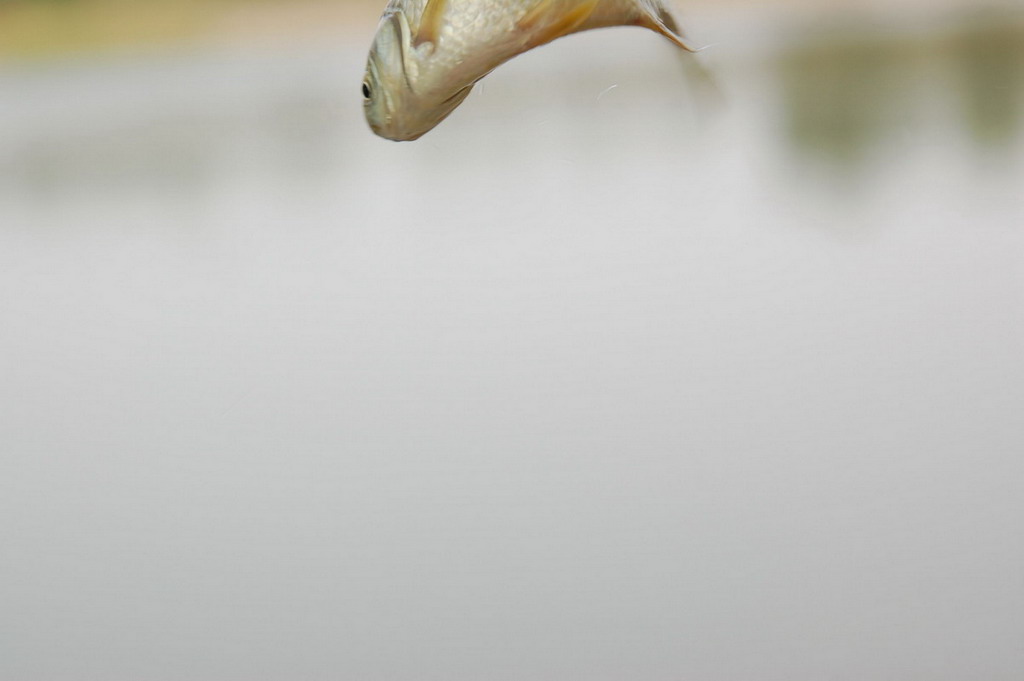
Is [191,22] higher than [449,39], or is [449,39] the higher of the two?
[191,22]

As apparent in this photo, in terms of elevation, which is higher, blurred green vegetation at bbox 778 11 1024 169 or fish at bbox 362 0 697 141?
blurred green vegetation at bbox 778 11 1024 169

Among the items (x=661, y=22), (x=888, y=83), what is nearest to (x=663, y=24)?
(x=661, y=22)

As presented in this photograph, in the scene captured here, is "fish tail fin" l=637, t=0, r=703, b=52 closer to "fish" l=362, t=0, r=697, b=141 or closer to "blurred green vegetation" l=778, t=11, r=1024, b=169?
"fish" l=362, t=0, r=697, b=141

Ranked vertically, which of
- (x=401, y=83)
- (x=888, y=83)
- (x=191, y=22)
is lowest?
(x=401, y=83)

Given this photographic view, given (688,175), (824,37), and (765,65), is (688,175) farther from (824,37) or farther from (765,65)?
(824,37)

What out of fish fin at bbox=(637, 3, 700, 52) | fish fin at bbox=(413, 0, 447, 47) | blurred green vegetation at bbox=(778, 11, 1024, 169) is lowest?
fish fin at bbox=(413, 0, 447, 47)

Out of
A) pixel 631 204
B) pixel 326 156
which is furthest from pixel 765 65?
pixel 326 156

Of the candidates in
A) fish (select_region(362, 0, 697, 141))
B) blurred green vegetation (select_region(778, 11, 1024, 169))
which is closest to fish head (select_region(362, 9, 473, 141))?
fish (select_region(362, 0, 697, 141))

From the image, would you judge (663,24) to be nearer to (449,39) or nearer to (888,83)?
(449,39)
